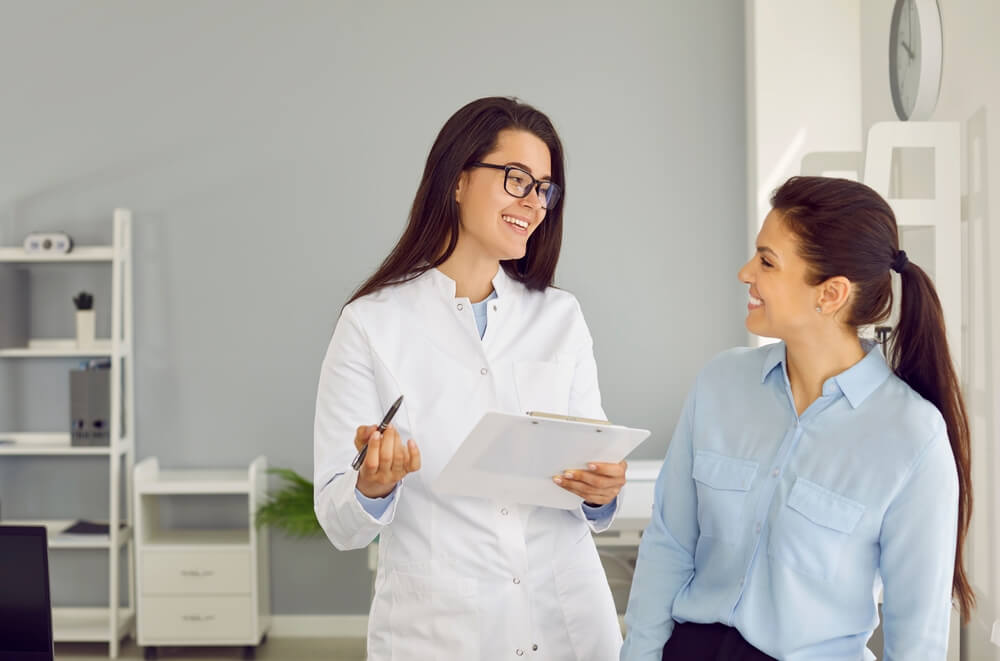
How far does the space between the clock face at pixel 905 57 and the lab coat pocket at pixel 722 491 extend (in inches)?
58.6

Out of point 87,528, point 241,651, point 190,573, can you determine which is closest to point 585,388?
A: point 190,573

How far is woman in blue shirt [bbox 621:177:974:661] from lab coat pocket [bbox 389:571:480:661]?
0.78ft

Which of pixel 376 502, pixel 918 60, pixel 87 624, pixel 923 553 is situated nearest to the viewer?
pixel 923 553

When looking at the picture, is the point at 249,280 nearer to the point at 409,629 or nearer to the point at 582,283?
the point at 582,283

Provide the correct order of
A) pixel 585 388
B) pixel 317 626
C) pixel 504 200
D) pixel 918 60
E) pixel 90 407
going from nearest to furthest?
pixel 504 200 → pixel 585 388 → pixel 918 60 → pixel 90 407 → pixel 317 626

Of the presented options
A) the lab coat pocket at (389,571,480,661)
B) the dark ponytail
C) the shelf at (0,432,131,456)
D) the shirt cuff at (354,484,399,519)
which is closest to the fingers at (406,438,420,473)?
the shirt cuff at (354,484,399,519)

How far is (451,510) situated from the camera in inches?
60.2

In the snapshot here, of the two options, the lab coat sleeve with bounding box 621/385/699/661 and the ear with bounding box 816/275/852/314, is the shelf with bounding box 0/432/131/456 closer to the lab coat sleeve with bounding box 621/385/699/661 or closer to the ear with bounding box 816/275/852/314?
the lab coat sleeve with bounding box 621/385/699/661

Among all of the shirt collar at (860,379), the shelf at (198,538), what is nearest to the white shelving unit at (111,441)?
the shelf at (198,538)

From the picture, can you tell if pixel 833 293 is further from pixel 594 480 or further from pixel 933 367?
pixel 594 480

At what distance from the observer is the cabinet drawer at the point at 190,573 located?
380 cm

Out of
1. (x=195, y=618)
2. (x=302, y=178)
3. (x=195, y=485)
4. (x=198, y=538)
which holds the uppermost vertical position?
(x=302, y=178)

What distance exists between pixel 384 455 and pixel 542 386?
0.34 metres

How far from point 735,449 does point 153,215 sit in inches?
130
